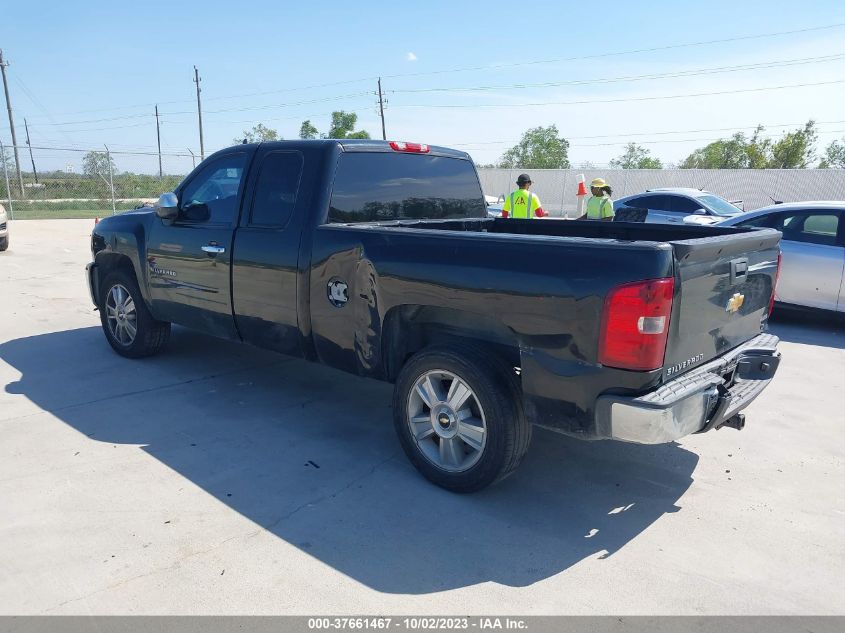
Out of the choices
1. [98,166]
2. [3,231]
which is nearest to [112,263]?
[3,231]

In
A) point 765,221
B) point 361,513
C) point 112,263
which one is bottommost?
point 361,513

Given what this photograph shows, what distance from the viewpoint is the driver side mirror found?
539 centimetres

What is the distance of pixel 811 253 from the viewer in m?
8.05

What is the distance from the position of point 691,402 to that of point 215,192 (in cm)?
395

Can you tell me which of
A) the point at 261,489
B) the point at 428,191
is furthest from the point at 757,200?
the point at 261,489

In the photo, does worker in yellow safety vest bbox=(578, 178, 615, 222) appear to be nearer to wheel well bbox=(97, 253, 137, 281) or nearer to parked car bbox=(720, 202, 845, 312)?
parked car bbox=(720, 202, 845, 312)

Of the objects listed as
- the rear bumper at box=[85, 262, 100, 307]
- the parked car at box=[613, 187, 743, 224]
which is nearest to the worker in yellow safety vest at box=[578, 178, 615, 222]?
the parked car at box=[613, 187, 743, 224]

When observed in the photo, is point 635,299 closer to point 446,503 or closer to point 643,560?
point 643,560

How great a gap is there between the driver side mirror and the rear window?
5.73 ft

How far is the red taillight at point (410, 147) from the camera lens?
493cm

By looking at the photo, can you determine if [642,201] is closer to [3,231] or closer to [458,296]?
[458,296]

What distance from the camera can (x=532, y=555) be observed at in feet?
10.5

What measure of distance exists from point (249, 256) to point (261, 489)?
5.95ft

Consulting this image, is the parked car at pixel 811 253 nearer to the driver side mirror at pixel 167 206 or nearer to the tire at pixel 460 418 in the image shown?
the tire at pixel 460 418
